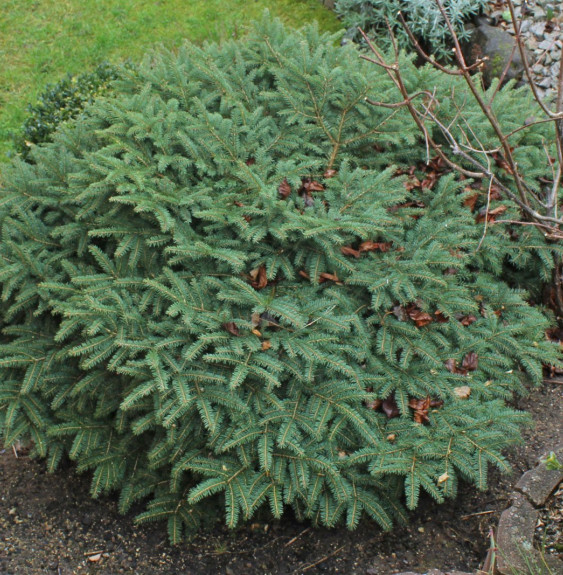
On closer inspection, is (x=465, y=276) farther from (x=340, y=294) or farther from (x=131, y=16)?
(x=131, y=16)

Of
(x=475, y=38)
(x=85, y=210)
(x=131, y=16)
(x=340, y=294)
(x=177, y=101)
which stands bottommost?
(x=340, y=294)

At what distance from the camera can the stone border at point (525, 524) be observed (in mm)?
2293

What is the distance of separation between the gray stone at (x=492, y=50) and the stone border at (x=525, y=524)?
4.19 meters

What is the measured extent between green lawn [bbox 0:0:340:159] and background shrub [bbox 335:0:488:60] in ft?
1.63

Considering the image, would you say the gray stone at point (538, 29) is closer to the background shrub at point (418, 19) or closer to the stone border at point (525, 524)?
the background shrub at point (418, 19)

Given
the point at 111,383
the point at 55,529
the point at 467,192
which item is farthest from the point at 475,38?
the point at 55,529

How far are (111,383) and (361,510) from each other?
4.54ft

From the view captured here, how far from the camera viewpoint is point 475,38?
6121 mm

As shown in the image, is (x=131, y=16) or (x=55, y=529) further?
(x=131, y=16)

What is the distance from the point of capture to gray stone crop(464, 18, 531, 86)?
565 cm

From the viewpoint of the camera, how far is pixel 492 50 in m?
5.86

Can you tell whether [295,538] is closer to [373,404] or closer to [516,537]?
[373,404]

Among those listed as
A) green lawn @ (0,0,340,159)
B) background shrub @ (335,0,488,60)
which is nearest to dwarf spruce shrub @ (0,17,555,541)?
background shrub @ (335,0,488,60)

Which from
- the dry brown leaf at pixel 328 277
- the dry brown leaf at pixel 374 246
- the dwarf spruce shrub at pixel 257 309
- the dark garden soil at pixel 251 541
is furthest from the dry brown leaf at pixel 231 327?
the dark garden soil at pixel 251 541
